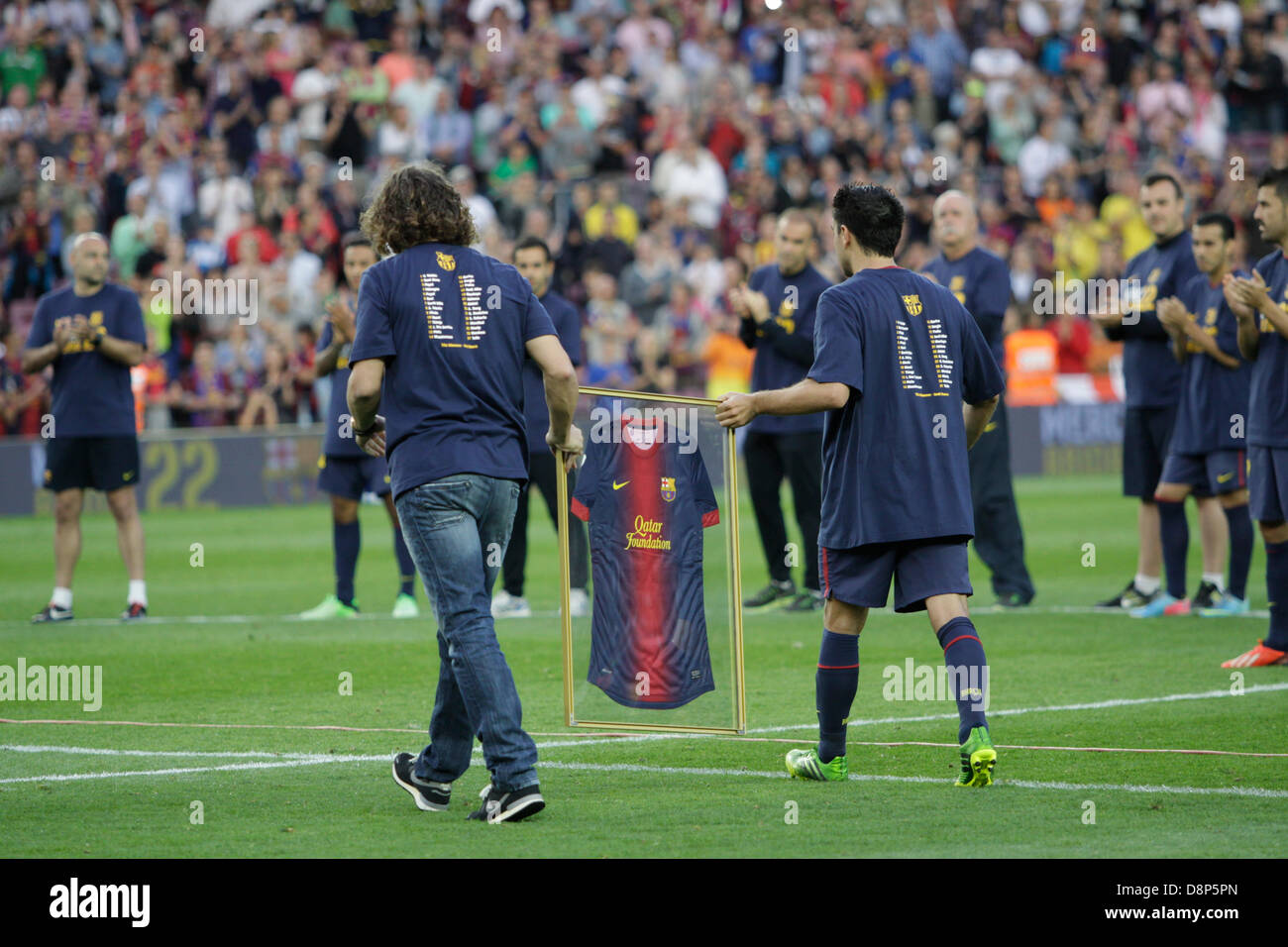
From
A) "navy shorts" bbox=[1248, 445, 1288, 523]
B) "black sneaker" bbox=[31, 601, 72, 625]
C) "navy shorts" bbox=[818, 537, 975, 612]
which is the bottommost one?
"black sneaker" bbox=[31, 601, 72, 625]

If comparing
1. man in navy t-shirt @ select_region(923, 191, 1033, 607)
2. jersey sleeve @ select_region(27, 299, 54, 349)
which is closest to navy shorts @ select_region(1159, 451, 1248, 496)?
man in navy t-shirt @ select_region(923, 191, 1033, 607)

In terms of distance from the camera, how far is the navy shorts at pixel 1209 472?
11508 mm

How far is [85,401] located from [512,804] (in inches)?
305

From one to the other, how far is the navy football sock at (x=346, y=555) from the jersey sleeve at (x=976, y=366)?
6759mm

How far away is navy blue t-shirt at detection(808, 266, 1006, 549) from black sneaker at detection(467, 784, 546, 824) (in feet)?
4.99

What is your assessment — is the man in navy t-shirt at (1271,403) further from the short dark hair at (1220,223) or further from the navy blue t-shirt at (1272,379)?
the short dark hair at (1220,223)

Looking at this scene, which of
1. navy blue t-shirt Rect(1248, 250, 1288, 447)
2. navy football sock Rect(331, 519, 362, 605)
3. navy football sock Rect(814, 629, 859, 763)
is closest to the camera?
navy football sock Rect(814, 629, 859, 763)

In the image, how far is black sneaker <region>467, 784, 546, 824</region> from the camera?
19.7ft

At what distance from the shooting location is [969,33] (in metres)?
31.0

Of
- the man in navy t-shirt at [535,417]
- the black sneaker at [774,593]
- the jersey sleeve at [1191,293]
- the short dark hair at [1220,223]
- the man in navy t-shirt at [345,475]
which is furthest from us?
the black sneaker at [774,593]

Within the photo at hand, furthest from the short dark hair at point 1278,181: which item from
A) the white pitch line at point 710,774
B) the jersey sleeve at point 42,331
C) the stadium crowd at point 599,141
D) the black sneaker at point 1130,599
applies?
the stadium crowd at point 599,141

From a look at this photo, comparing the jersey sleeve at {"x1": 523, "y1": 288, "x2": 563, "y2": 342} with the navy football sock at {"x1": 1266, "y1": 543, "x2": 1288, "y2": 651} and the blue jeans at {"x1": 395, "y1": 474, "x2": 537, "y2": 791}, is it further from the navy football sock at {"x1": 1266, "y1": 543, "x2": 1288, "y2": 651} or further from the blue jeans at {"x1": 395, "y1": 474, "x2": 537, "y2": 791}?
the navy football sock at {"x1": 1266, "y1": 543, "x2": 1288, "y2": 651}

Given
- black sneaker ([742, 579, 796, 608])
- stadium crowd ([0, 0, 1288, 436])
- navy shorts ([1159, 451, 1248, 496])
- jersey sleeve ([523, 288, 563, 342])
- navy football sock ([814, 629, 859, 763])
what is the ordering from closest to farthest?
jersey sleeve ([523, 288, 563, 342]) < navy football sock ([814, 629, 859, 763]) < navy shorts ([1159, 451, 1248, 496]) < black sneaker ([742, 579, 796, 608]) < stadium crowd ([0, 0, 1288, 436])

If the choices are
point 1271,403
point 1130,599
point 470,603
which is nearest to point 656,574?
point 470,603
